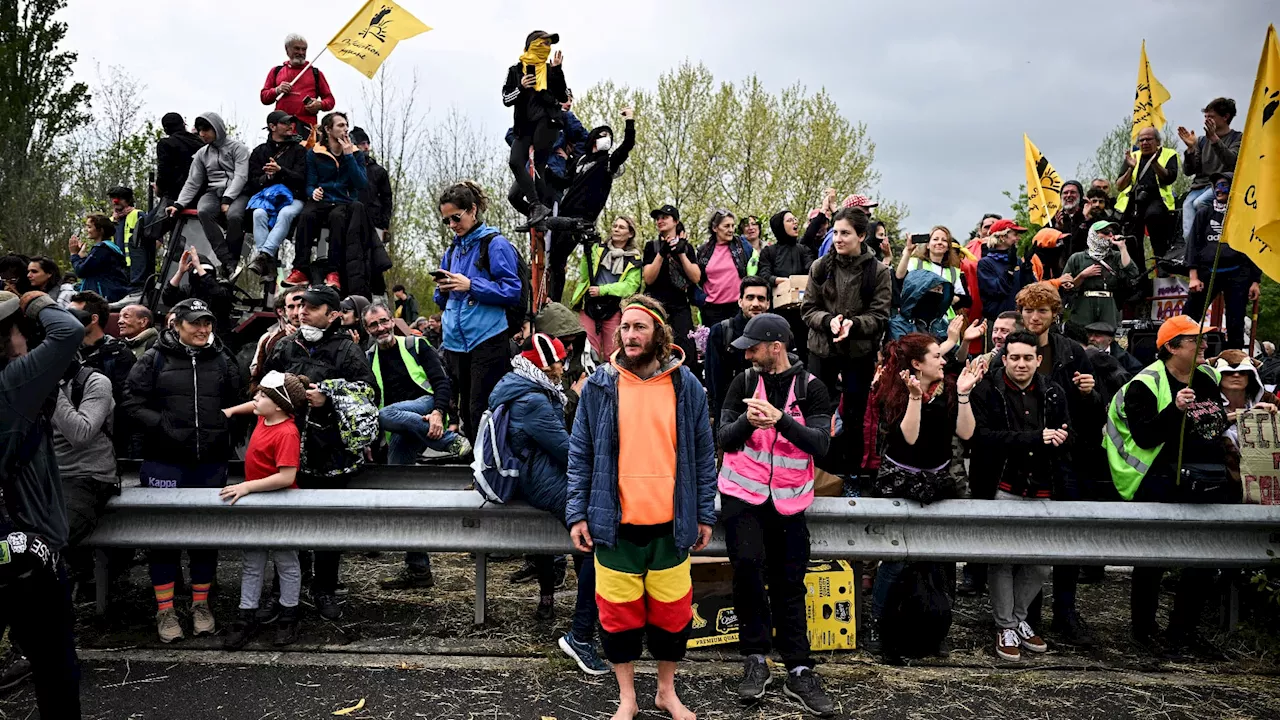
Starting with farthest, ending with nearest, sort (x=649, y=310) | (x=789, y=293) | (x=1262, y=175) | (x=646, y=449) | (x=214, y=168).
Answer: (x=214, y=168) < (x=789, y=293) < (x=1262, y=175) < (x=649, y=310) < (x=646, y=449)

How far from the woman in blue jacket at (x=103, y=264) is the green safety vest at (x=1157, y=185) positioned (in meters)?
11.0

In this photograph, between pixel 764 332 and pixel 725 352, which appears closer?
pixel 764 332

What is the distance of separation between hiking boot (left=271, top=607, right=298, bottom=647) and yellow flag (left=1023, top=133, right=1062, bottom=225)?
31.3 feet

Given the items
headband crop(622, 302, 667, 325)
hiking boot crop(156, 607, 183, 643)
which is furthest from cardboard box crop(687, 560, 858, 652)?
hiking boot crop(156, 607, 183, 643)

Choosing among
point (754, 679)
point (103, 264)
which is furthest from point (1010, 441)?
point (103, 264)

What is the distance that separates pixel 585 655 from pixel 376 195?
6341mm

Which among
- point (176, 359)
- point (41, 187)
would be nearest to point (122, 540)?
point (176, 359)

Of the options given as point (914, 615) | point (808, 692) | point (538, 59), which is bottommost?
point (808, 692)

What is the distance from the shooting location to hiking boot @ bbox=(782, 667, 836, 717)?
4.46 m

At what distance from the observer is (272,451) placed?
5480 millimetres

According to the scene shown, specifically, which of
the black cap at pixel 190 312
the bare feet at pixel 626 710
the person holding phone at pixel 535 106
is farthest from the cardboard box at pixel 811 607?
the person holding phone at pixel 535 106

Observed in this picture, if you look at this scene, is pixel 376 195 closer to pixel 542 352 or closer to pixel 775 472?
pixel 542 352

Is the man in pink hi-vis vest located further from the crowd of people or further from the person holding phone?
the person holding phone

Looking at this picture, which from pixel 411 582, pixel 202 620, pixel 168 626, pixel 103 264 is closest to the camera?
pixel 168 626
